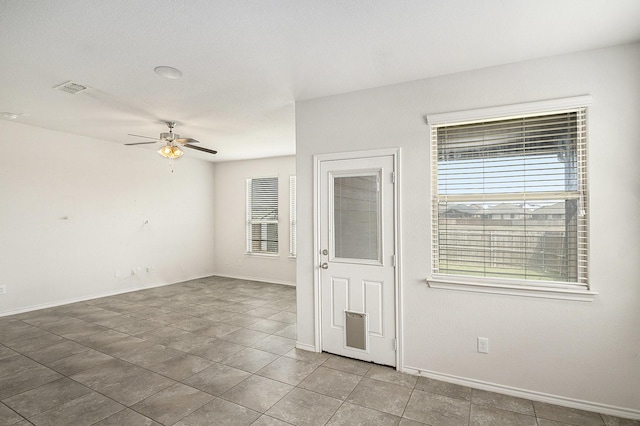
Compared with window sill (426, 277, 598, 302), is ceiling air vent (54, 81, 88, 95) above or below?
above

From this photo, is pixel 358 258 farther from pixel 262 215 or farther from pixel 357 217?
pixel 262 215

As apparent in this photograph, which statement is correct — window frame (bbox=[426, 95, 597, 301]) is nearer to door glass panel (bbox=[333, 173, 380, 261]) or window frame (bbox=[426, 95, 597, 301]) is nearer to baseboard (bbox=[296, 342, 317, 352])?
door glass panel (bbox=[333, 173, 380, 261])

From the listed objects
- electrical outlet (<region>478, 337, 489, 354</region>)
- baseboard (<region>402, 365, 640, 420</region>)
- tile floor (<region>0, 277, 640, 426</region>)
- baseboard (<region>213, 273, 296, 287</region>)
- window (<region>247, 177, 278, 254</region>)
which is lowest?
baseboard (<region>213, 273, 296, 287</region>)

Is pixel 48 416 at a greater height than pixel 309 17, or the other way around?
pixel 309 17

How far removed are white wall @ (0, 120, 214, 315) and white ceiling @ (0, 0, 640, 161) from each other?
5.35 ft

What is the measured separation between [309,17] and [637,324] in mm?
3249

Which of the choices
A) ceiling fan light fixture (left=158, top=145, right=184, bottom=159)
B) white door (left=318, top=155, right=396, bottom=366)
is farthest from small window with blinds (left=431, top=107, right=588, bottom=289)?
ceiling fan light fixture (left=158, top=145, right=184, bottom=159)

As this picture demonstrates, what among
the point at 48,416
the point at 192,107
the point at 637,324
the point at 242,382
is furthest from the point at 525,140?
the point at 48,416

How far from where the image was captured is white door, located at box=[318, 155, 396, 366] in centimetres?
324

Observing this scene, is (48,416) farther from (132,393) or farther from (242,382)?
(242,382)

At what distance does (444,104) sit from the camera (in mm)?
3012

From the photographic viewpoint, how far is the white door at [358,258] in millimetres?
3236

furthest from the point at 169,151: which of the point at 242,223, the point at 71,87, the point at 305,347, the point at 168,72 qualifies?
the point at 242,223

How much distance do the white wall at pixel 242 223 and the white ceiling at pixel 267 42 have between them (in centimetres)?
363
